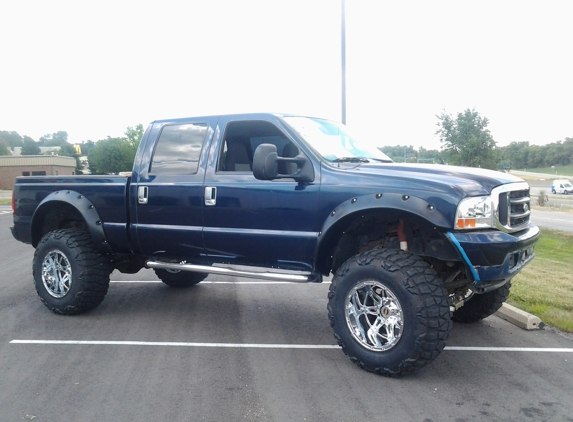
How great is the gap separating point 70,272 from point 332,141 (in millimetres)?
3349

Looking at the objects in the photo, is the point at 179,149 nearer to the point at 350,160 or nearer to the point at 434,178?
the point at 350,160

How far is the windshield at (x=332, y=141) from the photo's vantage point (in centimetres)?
552


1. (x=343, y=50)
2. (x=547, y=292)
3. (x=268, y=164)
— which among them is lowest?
(x=547, y=292)

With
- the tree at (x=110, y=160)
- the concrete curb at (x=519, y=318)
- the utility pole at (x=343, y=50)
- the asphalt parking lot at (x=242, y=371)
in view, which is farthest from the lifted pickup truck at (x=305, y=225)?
the tree at (x=110, y=160)

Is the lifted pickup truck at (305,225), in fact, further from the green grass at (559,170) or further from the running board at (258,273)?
the green grass at (559,170)

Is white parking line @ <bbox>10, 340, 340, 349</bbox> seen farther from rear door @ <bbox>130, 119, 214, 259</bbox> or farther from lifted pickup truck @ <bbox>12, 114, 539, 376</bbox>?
rear door @ <bbox>130, 119, 214, 259</bbox>

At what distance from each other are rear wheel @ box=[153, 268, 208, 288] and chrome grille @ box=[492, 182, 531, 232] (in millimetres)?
4550

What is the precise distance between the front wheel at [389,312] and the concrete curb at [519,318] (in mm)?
1966

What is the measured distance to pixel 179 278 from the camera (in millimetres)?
8141

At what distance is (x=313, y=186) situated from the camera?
519 centimetres

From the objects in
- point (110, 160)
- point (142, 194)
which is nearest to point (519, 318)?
point (142, 194)

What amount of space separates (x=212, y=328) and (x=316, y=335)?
1131 mm

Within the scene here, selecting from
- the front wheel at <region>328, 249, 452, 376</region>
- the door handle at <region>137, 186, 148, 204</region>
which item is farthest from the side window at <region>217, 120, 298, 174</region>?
the front wheel at <region>328, 249, 452, 376</region>

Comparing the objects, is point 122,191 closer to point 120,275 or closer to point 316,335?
point 316,335
